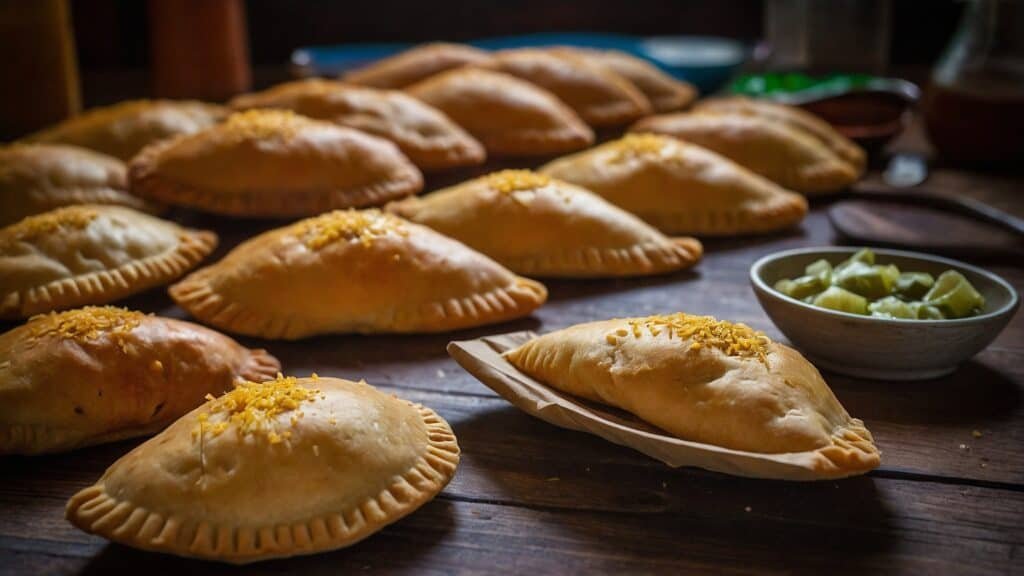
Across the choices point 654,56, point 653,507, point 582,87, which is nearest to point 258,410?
point 653,507

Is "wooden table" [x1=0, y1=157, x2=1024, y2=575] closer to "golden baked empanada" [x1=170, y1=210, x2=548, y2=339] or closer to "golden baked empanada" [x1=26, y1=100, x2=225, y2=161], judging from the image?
"golden baked empanada" [x1=170, y1=210, x2=548, y2=339]

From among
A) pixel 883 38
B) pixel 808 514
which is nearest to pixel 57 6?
pixel 808 514

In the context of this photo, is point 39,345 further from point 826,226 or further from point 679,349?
point 826,226

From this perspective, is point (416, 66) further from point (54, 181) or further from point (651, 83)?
point (54, 181)

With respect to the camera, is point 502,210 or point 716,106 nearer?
point 502,210

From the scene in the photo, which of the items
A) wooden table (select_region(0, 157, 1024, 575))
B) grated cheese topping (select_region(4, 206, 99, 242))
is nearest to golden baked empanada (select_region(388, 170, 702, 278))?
wooden table (select_region(0, 157, 1024, 575))

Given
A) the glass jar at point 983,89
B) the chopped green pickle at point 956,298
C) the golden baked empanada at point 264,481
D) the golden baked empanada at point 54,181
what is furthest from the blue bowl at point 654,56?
the golden baked empanada at point 264,481
